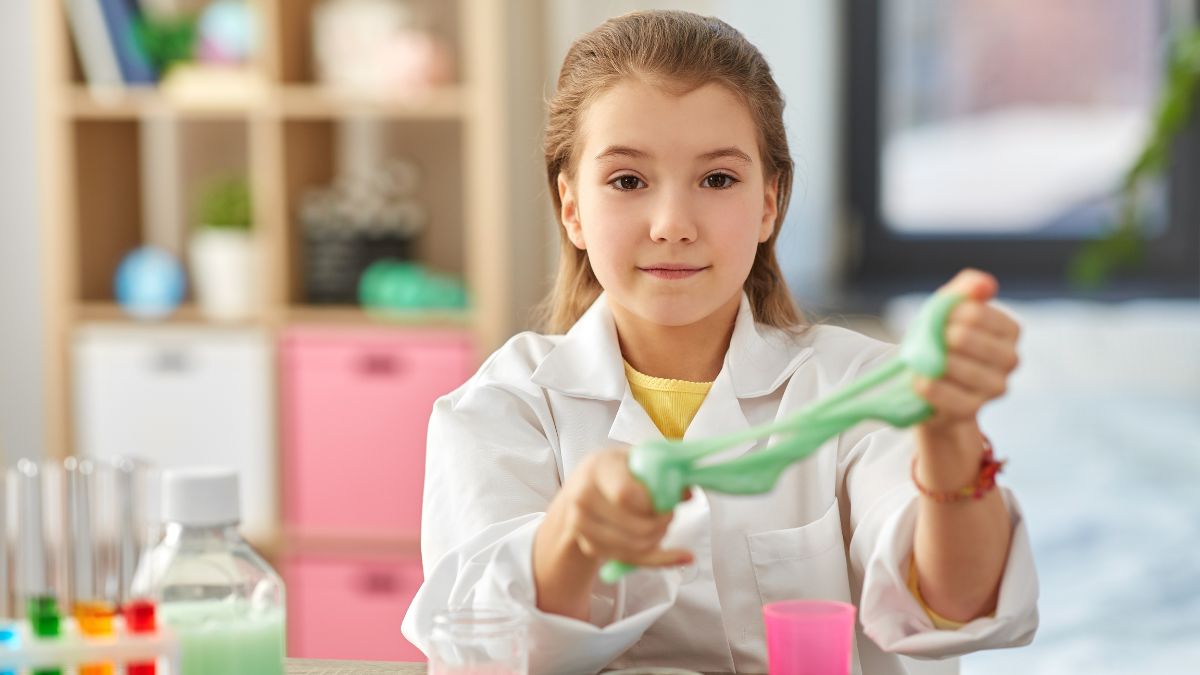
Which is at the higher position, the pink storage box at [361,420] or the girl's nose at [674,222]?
the girl's nose at [674,222]

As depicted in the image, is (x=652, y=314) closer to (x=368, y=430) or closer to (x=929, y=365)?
(x=929, y=365)

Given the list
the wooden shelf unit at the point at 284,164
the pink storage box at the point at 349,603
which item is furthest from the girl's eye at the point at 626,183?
the pink storage box at the point at 349,603

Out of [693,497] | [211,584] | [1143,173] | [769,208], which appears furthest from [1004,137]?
[211,584]

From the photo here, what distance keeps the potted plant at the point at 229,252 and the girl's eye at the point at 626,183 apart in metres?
2.05

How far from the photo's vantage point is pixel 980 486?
95 centimetres

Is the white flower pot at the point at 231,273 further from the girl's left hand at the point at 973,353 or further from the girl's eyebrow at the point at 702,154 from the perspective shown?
the girl's left hand at the point at 973,353

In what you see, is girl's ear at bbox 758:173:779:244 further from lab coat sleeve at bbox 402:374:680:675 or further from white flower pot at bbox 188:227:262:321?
white flower pot at bbox 188:227:262:321

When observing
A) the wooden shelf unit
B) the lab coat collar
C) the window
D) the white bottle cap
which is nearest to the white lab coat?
the lab coat collar

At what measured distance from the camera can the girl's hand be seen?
0.85m

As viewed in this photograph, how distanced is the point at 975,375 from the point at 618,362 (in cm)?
46

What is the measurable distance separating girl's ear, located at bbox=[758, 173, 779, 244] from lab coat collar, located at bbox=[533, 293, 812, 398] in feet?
0.19

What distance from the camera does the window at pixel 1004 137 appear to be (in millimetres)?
3711

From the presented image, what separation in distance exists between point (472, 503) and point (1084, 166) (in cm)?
294

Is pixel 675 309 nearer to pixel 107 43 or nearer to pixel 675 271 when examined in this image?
pixel 675 271
